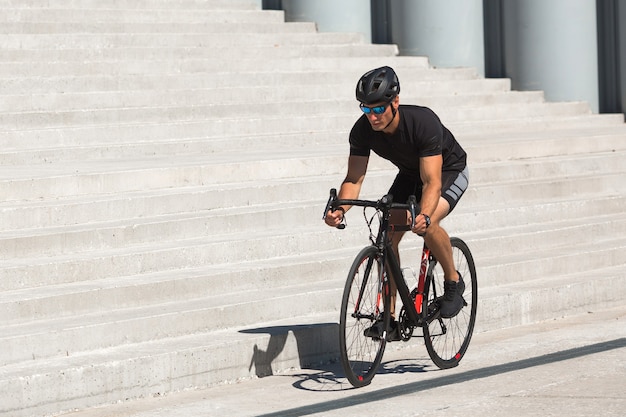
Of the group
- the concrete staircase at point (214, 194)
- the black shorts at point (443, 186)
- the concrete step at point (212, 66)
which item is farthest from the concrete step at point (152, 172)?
the black shorts at point (443, 186)

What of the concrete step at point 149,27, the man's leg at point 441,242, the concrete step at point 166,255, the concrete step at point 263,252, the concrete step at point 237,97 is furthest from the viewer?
the concrete step at point 149,27

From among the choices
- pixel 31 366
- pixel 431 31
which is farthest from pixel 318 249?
pixel 431 31

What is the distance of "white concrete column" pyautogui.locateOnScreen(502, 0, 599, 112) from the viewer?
1620 cm

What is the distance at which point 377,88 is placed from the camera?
7.20m

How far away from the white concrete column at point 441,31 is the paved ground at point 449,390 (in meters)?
8.15

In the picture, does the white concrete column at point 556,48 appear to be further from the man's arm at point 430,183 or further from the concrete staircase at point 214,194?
the man's arm at point 430,183

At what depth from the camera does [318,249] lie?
990 centimetres

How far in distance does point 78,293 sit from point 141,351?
28.1 inches

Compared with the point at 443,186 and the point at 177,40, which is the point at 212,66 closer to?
the point at 177,40

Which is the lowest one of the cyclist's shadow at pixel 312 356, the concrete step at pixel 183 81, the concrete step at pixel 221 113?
the cyclist's shadow at pixel 312 356

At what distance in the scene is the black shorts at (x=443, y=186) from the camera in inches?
302

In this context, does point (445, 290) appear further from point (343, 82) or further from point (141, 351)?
point (343, 82)

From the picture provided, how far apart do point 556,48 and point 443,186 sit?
9.13m

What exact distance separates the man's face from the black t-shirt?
124 mm
